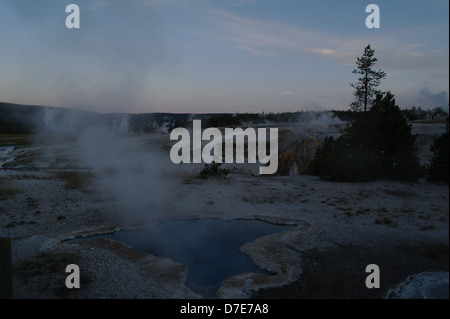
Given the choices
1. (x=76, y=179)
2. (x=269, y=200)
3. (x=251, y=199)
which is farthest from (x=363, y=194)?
(x=76, y=179)

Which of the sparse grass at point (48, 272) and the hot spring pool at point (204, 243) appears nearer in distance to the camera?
the sparse grass at point (48, 272)

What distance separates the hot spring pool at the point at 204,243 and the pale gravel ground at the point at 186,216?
42 centimetres

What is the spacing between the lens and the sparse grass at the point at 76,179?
18.0 metres

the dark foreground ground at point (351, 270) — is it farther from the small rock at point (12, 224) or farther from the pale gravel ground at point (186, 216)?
the small rock at point (12, 224)

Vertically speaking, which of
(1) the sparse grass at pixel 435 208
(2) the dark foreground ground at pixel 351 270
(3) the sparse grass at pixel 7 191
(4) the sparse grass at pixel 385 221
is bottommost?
(2) the dark foreground ground at pixel 351 270

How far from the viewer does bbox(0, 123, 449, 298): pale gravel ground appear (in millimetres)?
6535

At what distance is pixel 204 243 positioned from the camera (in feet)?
31.0

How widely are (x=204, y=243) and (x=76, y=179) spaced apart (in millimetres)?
13660

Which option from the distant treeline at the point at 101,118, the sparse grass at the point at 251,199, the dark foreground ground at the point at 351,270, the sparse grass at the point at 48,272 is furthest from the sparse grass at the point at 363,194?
the distant treeline at the point at 101,118

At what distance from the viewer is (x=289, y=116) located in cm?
6769

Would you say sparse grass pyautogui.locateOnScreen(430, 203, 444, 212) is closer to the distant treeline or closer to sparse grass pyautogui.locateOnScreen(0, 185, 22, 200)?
sparse grass pyautogui.locateOnScreen(0, 185, 22, 200)

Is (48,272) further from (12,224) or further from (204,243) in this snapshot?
(12,224)

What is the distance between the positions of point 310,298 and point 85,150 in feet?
94.2

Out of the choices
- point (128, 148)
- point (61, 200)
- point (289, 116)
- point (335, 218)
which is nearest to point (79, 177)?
point (61, 200)
